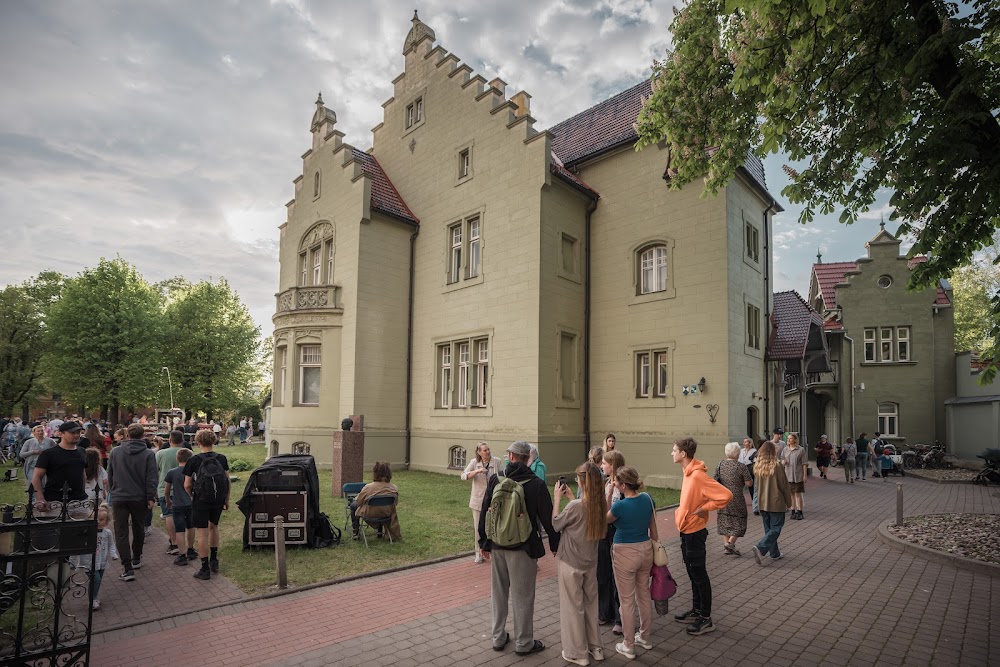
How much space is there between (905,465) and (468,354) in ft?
76.7

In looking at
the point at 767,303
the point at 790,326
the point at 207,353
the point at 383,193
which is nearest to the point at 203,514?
the point at 383,193

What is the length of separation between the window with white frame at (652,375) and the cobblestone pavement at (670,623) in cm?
1015

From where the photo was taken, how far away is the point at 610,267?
21.5 meters

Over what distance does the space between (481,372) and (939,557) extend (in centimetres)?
1445

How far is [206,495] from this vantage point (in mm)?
8477

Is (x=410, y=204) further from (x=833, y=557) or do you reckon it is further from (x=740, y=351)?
(x=833, y=557)

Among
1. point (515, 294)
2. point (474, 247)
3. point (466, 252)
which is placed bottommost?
point (515, 294)

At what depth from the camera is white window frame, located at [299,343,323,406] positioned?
77.5 ft

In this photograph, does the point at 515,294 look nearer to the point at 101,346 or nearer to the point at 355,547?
the point at 355,547

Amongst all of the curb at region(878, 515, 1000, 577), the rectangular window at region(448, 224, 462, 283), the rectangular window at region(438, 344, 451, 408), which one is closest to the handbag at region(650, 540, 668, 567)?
the curb at region(878, 515, 1000, 577)

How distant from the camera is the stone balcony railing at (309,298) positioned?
76.4 feet

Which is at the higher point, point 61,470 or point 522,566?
point 61,470

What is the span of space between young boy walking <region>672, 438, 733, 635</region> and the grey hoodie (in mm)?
7463

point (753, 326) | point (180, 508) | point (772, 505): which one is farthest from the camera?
point (753, 326)
